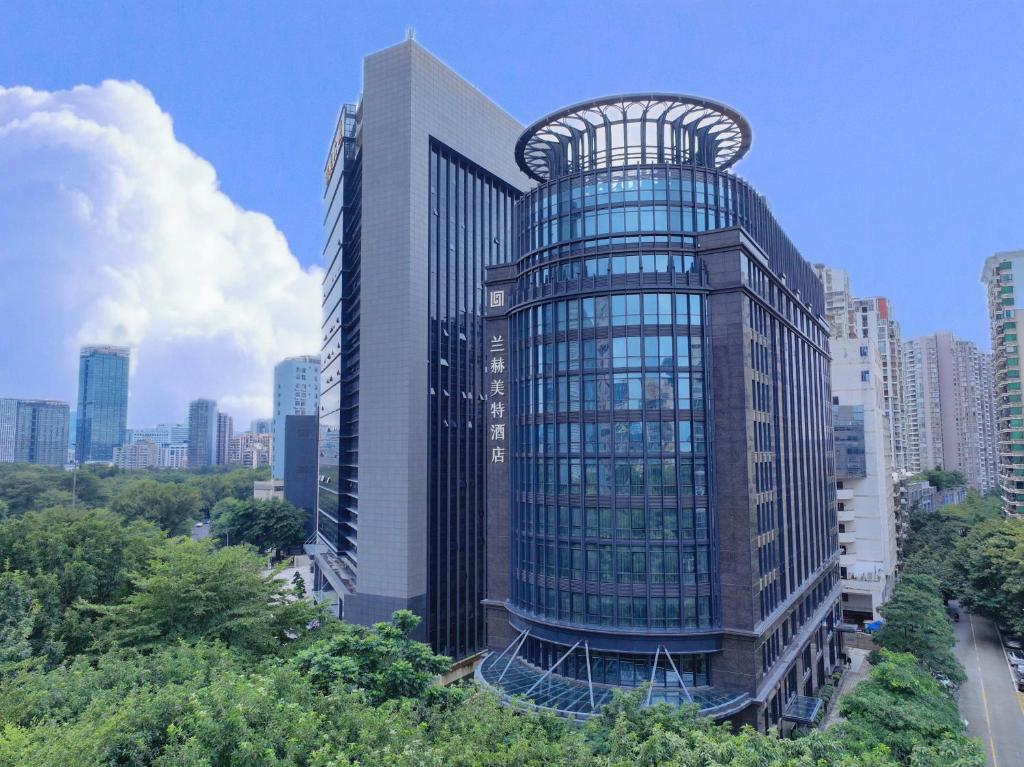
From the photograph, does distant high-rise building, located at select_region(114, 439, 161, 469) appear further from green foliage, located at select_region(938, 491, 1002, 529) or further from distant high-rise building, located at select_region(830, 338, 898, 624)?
green foliage, located at select_region(938, 491, 1002, 529)

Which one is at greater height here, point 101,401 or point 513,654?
point 101,401

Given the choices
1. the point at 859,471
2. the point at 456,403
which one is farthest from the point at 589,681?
the point at 859,471

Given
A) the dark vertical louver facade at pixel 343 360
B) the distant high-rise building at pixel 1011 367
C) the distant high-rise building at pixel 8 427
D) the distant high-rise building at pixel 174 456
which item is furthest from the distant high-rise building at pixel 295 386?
the distant high-rise building at pixel 1011 367

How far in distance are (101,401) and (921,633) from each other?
14466 cm

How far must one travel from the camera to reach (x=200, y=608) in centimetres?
2188

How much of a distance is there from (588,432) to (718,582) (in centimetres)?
811

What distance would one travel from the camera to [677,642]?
2498cm

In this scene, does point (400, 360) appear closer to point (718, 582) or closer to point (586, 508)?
point (586, 508)

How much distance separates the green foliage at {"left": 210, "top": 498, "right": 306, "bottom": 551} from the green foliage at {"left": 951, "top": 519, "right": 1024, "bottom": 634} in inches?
2513

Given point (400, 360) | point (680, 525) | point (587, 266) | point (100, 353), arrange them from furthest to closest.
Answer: point (100, 353) → point (400, 360) → point (587, 266) → point (680, 525)

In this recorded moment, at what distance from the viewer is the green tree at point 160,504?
72250 mm

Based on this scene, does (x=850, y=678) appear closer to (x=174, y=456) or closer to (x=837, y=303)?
(x=837, y=303)

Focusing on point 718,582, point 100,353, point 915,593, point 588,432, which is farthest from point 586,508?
point 100,353

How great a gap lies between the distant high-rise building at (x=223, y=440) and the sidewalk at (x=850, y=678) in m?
173
